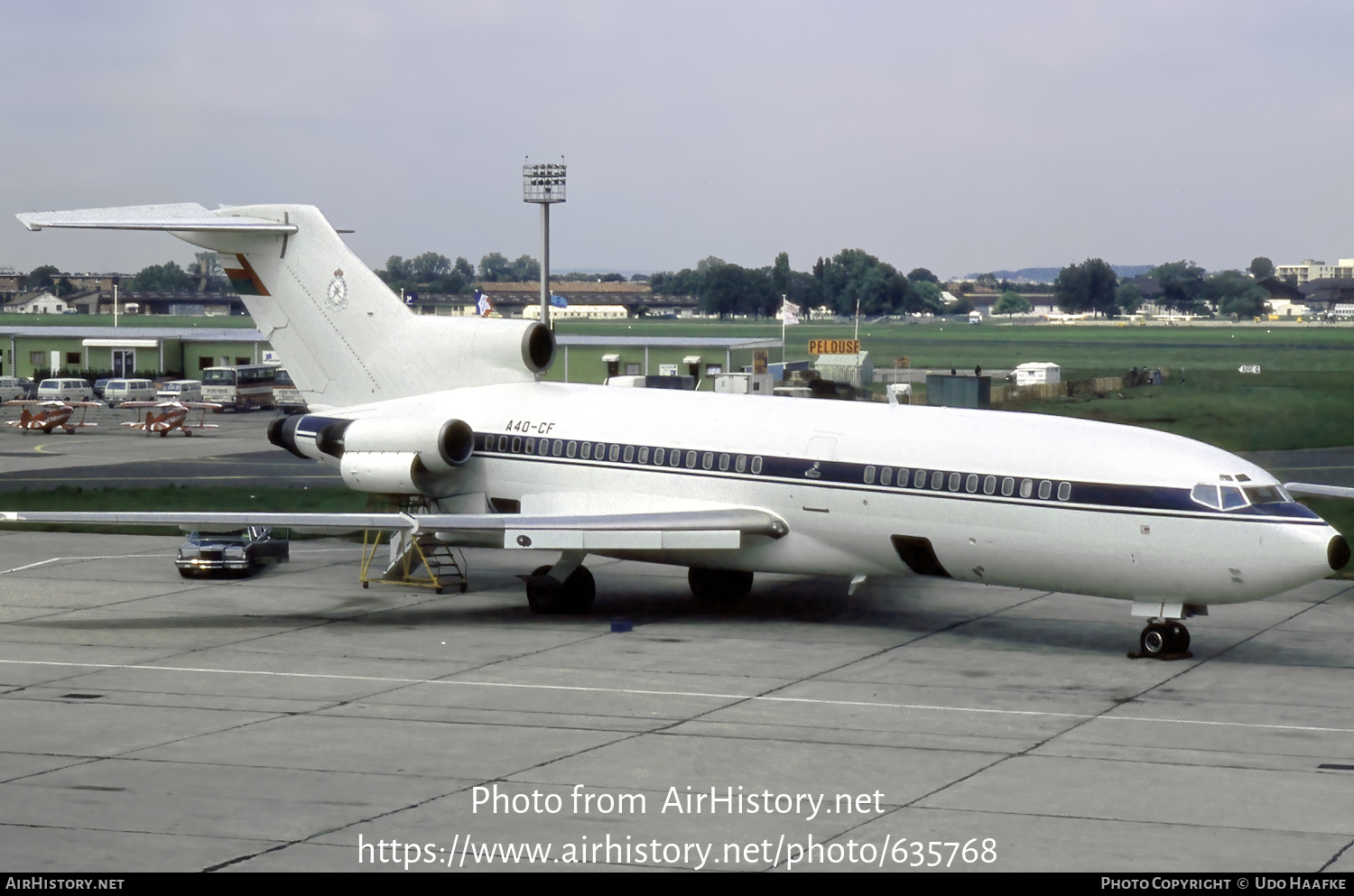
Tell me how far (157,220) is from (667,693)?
15572 mm

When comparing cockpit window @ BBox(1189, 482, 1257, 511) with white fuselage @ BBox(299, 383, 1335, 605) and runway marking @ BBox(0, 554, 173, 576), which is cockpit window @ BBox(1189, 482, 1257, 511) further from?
runway marking @ BBox(0, 554, 173, 576)

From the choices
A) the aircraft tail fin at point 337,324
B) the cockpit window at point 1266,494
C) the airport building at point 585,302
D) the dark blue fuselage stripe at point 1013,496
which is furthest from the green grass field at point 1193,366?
the cockpit window at point 1266,494

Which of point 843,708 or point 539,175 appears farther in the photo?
point 539,175

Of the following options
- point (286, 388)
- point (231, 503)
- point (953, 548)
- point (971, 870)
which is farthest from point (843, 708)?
point (286, 388)

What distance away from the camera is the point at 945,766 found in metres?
16.8

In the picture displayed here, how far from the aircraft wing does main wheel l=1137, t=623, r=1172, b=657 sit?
5.99 m

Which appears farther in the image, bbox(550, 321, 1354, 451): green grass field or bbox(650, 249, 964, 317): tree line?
bbox(650, 249, 964, 317): tree line

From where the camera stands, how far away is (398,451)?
2930 centimetres

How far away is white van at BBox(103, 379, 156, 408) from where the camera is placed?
82.4 metres

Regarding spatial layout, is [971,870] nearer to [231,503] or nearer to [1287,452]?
[231,503]

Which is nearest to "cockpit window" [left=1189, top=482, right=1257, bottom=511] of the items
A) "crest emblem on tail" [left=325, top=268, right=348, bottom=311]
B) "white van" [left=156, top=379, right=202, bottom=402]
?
"crest emblem on tail" [left=325, top=268, right=348, bottom=311]

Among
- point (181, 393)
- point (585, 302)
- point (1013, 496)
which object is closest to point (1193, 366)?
point (181, 393)

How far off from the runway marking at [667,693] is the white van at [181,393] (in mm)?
60400

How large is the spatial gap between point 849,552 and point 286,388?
6305 cm
